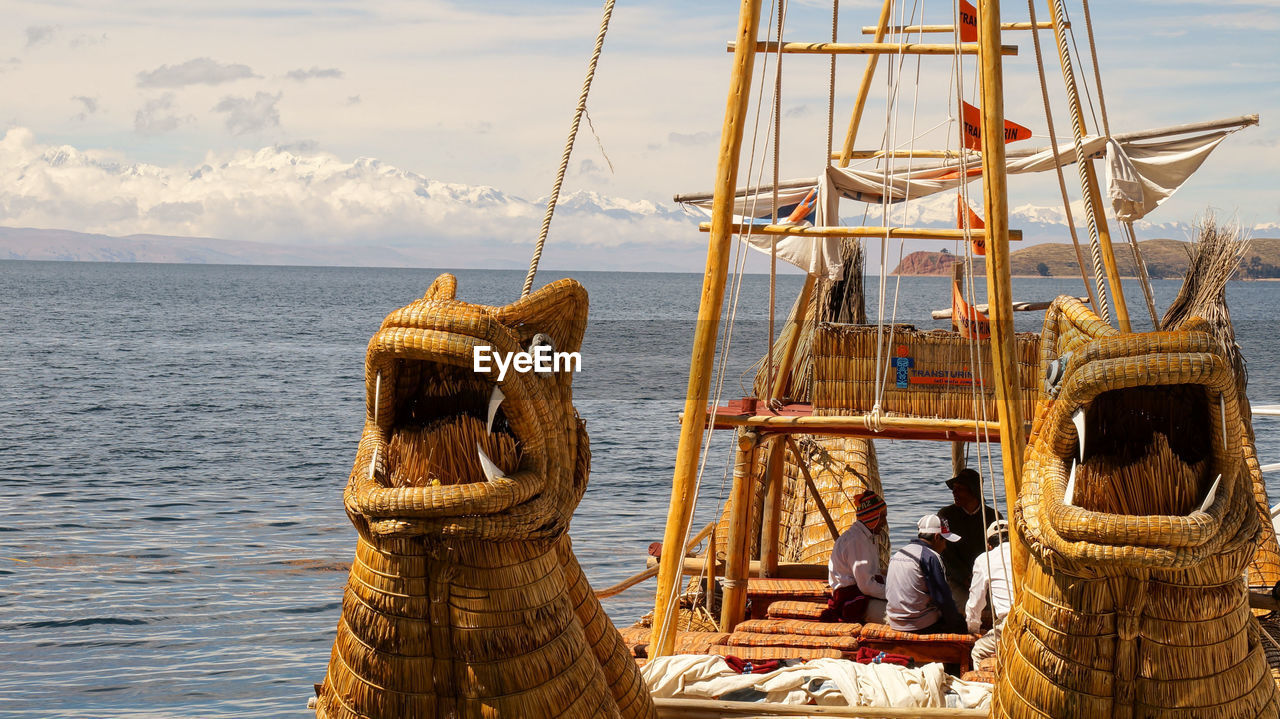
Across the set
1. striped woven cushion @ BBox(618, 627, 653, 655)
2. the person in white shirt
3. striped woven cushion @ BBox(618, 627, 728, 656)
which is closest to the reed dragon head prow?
the person in white shirt

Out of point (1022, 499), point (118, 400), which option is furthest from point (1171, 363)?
point (118, 400)

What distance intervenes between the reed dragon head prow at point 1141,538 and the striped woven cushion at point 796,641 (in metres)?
5.24

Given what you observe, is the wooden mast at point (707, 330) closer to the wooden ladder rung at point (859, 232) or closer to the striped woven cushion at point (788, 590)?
the wooden ladder rung at point (859, 232)

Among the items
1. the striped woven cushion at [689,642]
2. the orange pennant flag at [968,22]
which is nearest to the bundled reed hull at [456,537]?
the striped woven cushion at [689,642]

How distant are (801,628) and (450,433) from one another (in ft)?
21.0

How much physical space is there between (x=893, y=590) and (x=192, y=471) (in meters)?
27.8

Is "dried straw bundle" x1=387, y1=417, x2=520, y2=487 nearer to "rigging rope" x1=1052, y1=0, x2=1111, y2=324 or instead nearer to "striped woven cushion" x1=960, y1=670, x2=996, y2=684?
"rigging rope" x1=1052, y1=0, x2=1111, y2=324

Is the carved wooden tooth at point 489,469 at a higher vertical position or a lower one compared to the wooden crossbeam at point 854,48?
lower

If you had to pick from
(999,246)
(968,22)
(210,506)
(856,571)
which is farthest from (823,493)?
(210,506)

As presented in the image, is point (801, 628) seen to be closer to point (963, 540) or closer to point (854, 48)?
point (963, 540)

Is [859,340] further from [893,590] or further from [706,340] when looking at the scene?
[706,340]

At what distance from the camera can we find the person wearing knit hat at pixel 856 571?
34.8 ft

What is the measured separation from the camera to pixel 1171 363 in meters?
4.14

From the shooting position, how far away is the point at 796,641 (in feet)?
32.3
